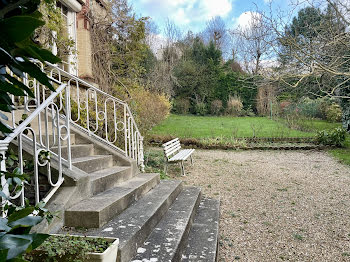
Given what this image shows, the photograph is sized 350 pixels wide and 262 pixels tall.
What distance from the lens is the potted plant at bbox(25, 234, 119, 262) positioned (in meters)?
1.69

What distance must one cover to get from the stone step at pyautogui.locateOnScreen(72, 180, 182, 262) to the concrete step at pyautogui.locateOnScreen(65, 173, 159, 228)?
6 cm

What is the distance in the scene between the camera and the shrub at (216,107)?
842 inches

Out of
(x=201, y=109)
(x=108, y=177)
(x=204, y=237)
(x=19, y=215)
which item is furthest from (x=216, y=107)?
(x=19, y=215)

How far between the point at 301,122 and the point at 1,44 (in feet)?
49.9

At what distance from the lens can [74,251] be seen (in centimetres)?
170

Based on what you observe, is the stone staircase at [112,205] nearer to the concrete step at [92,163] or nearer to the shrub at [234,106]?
the concrete step at [92,163]

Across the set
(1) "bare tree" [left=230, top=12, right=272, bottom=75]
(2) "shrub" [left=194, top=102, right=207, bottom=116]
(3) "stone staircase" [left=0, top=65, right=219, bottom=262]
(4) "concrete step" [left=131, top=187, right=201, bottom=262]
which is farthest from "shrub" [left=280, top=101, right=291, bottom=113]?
(4) "concrete step" [left=131, top=187, right=201, bottom=262]

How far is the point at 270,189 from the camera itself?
5699 millimetres

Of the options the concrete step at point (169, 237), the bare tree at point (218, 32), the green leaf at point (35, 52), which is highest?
the bare tree at point (218, 32)

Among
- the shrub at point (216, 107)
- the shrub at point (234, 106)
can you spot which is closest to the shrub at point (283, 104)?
the shrub at point (234, 106)

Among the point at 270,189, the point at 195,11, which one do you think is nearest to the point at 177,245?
the point at 270,189

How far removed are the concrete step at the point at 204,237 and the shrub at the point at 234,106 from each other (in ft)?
56.5

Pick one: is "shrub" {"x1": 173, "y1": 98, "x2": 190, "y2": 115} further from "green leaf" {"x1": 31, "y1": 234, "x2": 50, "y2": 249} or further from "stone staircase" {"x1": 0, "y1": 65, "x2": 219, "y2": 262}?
"green leaf" {"x1": 31, "y1": 234, "x2": 50, "y2": 249}

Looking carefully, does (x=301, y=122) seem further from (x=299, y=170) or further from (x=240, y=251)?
(x=240, y=251)
